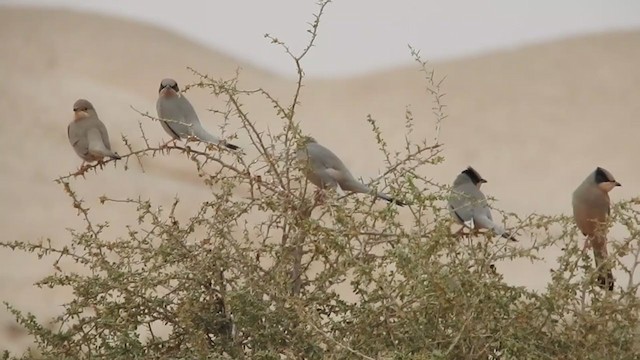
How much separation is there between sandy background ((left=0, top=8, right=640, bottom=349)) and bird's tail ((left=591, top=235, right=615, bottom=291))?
921cm

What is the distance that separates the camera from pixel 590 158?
26281 millimetres

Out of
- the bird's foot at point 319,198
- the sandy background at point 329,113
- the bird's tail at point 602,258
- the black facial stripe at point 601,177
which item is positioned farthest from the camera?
the sandy background at point 329,113

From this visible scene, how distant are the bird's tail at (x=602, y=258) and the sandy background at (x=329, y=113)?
30.2 ft

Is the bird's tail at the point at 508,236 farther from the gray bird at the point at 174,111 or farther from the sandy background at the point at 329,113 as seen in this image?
the sandy background at the point at 329,113

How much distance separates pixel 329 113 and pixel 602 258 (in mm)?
27786

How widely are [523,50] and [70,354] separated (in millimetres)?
32152

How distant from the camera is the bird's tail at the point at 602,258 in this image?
3312mm

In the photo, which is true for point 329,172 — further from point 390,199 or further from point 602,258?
point 602,258

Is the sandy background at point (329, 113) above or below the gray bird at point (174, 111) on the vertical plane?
above

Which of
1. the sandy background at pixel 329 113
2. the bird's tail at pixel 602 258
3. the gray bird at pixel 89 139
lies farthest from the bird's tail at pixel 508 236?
the sandy background at pixel 329 113

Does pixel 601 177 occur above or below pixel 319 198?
above

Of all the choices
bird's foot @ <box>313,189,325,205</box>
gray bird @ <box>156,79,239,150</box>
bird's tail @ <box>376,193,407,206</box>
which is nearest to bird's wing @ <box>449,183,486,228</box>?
bird's tail @ <box>376,193,407,206</box>

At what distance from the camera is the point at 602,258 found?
133 inches

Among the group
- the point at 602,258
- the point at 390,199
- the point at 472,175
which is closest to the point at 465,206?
the point at 390,199
